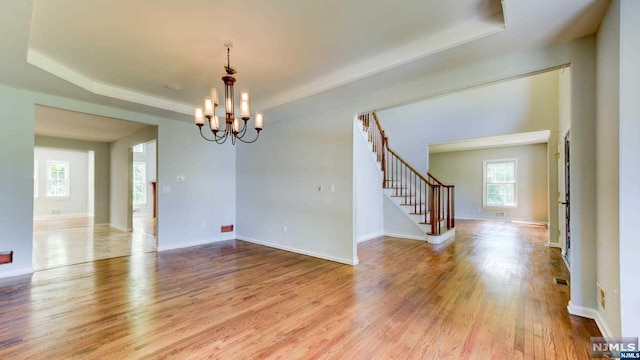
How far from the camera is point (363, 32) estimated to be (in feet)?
8.27

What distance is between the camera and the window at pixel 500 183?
8.62 m

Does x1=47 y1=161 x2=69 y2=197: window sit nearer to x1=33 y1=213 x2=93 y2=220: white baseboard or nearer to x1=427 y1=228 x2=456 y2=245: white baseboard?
x1=33 y1=213 x2=93 y2=220: white baseboard

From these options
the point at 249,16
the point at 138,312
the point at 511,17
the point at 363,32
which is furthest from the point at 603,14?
the point at 138,312

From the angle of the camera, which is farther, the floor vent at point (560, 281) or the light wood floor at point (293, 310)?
the floor vent at point (560, 281)

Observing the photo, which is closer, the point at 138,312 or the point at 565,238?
the point at 138,312

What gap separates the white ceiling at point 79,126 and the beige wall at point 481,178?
31.3ft

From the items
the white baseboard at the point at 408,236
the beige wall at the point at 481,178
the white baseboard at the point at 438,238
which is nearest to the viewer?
the white baseboard at the point at 438,238

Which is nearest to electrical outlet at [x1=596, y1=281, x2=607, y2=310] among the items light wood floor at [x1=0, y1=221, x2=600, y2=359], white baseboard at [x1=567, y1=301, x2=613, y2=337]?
white baseboard at [x1=567, y1=301, x2=613, y2=337]

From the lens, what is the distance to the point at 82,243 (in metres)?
5.38

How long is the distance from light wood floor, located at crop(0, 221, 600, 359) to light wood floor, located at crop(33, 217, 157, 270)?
59 cm

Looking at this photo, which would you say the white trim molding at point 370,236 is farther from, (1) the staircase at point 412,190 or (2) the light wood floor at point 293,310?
(2) the light wood floor at point 293,310

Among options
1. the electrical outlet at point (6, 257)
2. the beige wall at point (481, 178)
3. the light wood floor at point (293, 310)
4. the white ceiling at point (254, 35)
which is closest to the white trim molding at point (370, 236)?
the light wood floor at point (293, 310)

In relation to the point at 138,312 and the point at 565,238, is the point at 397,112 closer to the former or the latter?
the point at 565,238

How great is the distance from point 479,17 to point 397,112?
5.29 m
